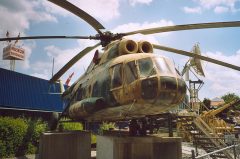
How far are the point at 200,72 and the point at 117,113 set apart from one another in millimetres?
27005

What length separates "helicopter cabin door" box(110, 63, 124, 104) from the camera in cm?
733

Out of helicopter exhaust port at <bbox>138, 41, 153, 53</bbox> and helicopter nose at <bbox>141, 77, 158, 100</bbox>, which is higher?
helicopter exhaust port at <bbox>138, 41, 153, 53</bbox>

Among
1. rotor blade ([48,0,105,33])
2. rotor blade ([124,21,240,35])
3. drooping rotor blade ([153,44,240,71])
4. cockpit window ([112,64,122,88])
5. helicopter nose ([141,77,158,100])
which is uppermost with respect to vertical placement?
rotor blade ([48,0,105,33])

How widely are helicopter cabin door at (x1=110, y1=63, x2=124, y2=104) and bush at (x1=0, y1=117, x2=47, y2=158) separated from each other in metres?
13.0

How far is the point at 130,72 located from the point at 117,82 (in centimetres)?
63

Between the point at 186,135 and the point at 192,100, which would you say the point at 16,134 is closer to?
the point at 186,135

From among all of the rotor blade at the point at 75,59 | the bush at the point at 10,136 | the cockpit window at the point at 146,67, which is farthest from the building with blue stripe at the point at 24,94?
the cockpit window at the point at 146,67

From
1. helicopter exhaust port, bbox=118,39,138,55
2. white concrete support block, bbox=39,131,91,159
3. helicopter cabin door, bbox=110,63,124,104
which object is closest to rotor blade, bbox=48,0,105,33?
helicopter exhaust port, bbox=118,39,138,55

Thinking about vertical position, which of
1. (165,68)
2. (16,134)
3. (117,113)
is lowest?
(16,134)

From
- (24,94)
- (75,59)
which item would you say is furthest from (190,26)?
(24,94)

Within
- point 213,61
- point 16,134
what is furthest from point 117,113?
point 16,134

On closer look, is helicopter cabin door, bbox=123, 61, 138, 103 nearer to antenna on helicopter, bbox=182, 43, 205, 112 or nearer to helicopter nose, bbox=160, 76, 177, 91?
helicopter nose, bbox=160, 76, 177, 91

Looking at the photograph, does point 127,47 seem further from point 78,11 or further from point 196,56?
point 196,56

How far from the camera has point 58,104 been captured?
31.6m
